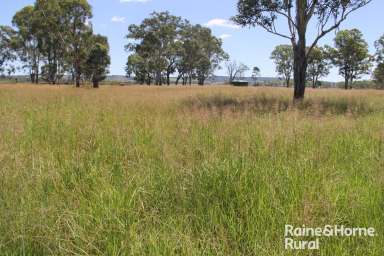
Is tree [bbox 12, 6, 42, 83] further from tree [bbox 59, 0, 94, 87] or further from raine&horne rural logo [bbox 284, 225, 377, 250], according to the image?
raine&horne rural logo [bbox 284, 225, 377, 250]

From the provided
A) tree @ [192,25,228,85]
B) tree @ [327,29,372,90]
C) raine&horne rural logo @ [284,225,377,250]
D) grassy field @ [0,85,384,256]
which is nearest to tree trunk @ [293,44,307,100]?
grassy field @ [0,85,384,256]

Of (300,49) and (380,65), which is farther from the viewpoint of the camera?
(380,65)

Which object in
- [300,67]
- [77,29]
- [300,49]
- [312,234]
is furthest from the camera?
[77,29]

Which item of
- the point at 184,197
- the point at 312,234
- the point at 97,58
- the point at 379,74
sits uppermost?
the point at 97,58

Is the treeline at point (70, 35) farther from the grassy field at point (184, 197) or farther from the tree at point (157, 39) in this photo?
the grassy field at point (184, 197)

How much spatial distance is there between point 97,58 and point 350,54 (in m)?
43.7

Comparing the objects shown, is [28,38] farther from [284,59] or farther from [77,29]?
[284,59]

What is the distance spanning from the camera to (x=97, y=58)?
4888 centimetres

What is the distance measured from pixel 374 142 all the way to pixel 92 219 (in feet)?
16.1

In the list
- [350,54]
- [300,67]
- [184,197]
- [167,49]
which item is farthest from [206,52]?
[184,197]

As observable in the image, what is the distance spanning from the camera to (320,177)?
3.44 meters

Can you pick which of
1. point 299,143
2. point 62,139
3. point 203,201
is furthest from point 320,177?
point 62,139

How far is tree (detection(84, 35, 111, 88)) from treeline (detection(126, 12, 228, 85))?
46.3 feet

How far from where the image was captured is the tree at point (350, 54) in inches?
2210
